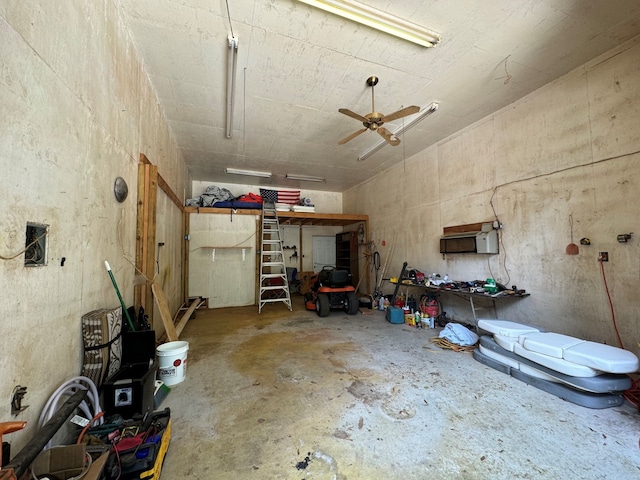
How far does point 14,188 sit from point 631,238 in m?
4.62

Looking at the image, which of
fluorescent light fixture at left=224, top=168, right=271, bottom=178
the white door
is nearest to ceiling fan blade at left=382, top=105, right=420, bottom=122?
fluorescent light fixture at left=224, top=168, right=271, bottom=178

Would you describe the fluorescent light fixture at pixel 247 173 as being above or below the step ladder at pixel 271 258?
above

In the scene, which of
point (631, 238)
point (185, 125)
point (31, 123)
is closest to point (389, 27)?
point (31, 123)

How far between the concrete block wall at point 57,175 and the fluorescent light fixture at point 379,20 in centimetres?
167

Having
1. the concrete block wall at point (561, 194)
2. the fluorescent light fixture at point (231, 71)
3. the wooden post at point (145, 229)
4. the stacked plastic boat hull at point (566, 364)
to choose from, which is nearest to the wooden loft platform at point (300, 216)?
the fluorescent light fixture at point (231, 71)

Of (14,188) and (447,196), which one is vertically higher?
(447,196)

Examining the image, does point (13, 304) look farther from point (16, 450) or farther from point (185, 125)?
point (185, 125)

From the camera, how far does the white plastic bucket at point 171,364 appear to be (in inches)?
90.6

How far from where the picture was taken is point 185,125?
4.07 meters

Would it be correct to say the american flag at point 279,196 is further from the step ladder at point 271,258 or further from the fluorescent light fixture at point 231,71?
the fluorescent light fixture at point 231,71

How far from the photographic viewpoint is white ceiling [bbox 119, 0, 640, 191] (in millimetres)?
2170

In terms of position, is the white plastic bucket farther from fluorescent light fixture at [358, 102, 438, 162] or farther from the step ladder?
fluorescent light fixture at [358, 102, 438, 162]

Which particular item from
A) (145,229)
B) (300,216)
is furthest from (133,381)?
(300,216)

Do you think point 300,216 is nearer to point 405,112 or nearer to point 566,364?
point 405,112
